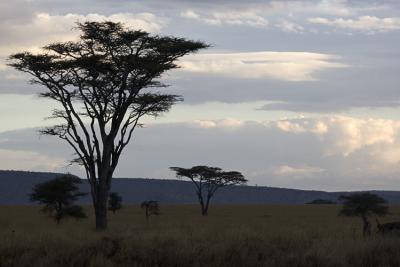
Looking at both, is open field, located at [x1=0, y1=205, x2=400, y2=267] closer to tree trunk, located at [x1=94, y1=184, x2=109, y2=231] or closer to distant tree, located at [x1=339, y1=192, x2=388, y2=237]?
tree trunk, located at [x1=94, y1=184, x2=109, y2=231]

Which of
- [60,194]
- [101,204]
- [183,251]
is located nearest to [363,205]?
[60,194]

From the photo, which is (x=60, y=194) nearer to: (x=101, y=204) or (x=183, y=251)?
(x=101, y=204)

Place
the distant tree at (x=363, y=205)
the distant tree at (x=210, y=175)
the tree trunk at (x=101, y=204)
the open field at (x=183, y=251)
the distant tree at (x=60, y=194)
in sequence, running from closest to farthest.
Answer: the open field at (x=183, y=251), the tree trunk at (x=101, y=204), the distant tree at (x=363, y=205), the distant tree at (x=60, y=194), the distant tree at (x=210, y=175)

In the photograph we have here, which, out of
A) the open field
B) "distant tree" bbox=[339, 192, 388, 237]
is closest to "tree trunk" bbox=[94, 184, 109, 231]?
the open field

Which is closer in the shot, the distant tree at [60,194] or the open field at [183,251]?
the open field at [183,251]

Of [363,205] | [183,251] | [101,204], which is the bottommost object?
[183,251]

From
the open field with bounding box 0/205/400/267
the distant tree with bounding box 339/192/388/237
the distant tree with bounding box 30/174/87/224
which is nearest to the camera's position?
the open field with bounding box 0/205/400/267

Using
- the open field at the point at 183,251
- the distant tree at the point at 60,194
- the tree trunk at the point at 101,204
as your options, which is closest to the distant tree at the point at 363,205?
the distant tree at the point at 60,194

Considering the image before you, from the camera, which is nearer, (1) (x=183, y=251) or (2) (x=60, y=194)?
(1) (x=183, y=251)

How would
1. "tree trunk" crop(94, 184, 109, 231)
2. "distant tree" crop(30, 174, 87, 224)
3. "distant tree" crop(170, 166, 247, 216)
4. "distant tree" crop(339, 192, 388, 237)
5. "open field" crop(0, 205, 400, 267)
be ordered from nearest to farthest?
1. "open field" crop(0, 205, 400, 267)
2. "tree trunk" crop(94, 184, 109, 231)
3. "distant tree" crop(339, 192, 388, 237)
4. "distant tree" crop(30, 174, 87, 224)
5. "distant tree" crop(170, 166, 247, 216)

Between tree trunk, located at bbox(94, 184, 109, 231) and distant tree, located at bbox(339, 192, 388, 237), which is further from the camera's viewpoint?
distant tree, located at bbox(339, 192, 388, 237)

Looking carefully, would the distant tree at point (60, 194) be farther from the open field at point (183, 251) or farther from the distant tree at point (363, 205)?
the open field at point (183, 251)

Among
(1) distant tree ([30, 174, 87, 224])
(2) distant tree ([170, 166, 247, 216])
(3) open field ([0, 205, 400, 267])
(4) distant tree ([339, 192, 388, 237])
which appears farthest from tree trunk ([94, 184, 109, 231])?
(2) distant tree ([170, 166, 247, 216])

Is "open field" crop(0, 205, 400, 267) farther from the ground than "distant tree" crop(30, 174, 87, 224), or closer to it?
closer to it
